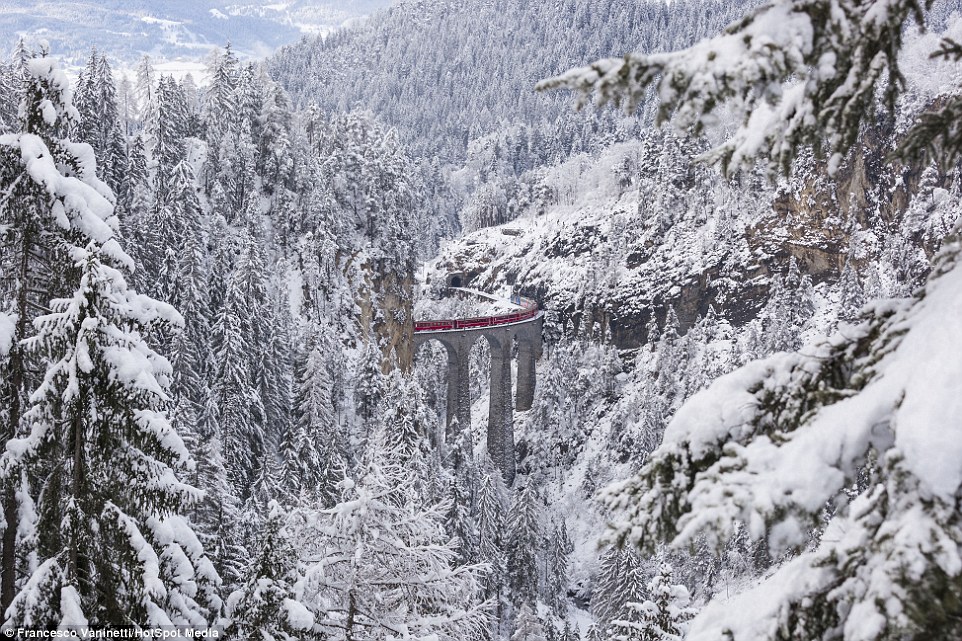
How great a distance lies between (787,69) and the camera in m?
2.99

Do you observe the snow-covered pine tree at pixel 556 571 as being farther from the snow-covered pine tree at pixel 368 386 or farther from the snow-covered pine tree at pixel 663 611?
the snow-covered pine tree at pixel 663 611

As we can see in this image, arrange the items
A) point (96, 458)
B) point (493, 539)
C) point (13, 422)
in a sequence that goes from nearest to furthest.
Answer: point (96, 458) → point (13, 422) → point (493, 539)

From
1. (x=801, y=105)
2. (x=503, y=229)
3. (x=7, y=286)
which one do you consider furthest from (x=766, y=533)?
(x=503, y=229)

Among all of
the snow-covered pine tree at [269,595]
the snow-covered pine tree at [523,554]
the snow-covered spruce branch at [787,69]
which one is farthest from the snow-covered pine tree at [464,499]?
the snow-covered spruce branch at [787,69]

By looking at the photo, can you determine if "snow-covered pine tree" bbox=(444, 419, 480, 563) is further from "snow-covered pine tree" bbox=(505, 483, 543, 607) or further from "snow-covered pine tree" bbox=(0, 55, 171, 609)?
"snow-covered pine tree" bbox=(0, 55, 171, 609)

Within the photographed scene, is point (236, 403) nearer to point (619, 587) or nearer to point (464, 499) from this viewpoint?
point (464, 499)

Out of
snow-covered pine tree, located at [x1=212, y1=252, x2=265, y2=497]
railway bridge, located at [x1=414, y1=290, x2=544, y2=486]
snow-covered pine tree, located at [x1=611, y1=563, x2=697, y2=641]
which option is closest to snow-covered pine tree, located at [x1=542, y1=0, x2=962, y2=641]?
snow-covered pine tree, located at [x1=611, y1=563, x2=697, y2=641]

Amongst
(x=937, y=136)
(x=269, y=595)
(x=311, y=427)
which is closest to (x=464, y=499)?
(x=311, y=427)

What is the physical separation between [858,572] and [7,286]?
9.83 m

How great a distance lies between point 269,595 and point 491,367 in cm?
5400

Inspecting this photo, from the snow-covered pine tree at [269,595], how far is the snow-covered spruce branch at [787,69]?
914cm

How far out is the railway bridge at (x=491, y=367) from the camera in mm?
61281

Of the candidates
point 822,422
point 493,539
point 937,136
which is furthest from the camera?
point 493,539

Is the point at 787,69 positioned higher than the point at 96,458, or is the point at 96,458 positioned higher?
the point at 787,69
